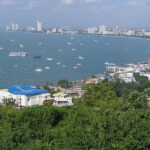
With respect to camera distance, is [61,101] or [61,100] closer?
[61,101]

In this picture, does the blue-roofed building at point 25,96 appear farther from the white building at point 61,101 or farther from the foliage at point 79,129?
the foliage at point 79,129

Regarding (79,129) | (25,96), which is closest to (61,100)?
(25,96)

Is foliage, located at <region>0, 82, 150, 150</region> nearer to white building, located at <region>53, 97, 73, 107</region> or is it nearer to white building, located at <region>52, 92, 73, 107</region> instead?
white building, located at <region>52, 92, 73, 107</region>

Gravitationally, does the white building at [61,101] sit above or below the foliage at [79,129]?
below

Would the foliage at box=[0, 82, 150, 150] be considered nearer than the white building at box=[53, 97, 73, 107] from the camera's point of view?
Yes

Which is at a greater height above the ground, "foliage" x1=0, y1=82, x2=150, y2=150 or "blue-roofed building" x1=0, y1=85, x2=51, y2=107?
"foliage" x1=0, y1=82, x2=150, y2=150

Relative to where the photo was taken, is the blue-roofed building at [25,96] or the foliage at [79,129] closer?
the foliage at [79,129]

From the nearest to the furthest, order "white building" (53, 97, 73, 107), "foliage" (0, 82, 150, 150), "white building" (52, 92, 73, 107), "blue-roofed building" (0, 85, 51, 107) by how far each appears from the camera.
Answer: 1. "foliage" (0, 82, 150, 150)
2. "white building" (52, 92, 73, 107)
3. "white building" (53, 97, 73, 107)
4. "blue-roofed building" (0, 85, 51, 107)

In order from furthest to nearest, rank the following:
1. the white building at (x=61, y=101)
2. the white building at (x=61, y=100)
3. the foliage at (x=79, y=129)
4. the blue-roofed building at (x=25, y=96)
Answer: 1. the blue-roofed building at (x=25, y=96)
2. the white building at (x=61, y=101)
3. the white building at (x=61, y=100)
4. the foliage at (x=79, y=129)

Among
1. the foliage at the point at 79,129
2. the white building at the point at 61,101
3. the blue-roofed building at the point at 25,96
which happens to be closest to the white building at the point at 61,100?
the white building at the point at 61,101

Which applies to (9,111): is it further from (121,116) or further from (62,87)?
(62,87)

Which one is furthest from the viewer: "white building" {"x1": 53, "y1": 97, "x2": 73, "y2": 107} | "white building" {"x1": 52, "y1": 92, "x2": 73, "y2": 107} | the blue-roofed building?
the blue-roofed building

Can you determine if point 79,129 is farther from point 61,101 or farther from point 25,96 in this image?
point 25,96

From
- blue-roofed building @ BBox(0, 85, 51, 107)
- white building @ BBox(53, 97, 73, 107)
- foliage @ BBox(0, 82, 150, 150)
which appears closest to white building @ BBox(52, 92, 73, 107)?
white building @ BBox(53, 97, 73, 107)
